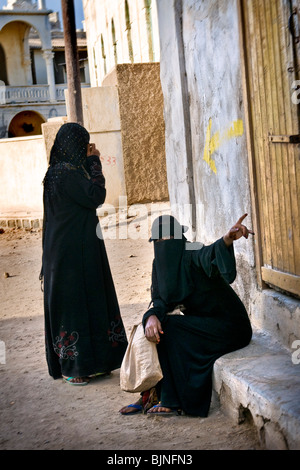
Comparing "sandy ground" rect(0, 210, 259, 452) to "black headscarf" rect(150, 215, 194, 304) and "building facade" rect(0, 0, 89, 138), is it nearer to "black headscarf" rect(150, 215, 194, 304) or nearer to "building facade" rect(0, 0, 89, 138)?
"black headscarf" rect(150, 215, 194, 304)

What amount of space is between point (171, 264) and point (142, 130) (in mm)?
6256

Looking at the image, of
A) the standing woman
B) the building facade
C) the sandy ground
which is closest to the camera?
the sandy ground

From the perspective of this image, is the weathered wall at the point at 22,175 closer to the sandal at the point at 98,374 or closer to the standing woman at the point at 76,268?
the standing woman at the point at 76,268

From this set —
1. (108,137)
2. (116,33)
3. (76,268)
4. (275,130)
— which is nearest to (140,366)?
(76,268)

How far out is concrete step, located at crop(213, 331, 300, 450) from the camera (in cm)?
277

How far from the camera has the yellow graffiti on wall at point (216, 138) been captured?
4.12 meters

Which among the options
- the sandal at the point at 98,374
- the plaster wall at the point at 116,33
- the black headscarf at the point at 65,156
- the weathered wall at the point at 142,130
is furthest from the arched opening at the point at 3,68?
the sandal at the point at 98,374

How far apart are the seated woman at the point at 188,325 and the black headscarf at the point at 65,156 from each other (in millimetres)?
955

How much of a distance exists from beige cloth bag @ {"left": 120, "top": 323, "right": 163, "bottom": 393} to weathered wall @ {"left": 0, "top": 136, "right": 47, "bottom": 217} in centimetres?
886

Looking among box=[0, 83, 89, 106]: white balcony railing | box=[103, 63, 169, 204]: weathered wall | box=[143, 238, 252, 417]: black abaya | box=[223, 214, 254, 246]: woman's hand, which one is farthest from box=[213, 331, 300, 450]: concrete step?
box=[0, 83, 89, 106]: white balcony railing

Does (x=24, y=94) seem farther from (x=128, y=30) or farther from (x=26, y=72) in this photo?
(x=128, y=30)

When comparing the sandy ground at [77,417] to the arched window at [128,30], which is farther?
the arched window at [128,30]

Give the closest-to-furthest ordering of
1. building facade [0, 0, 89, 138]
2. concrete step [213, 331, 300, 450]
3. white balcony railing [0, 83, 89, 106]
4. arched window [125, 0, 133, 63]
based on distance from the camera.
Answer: concrete step [213, 331, 300, 450]
arched window [125, 0, 133, 63]
building facade [0, 0, 89, 138]
white balcony railing [0, 83, 89, 106]

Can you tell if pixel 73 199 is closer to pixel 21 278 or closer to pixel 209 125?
pixel 209 125
